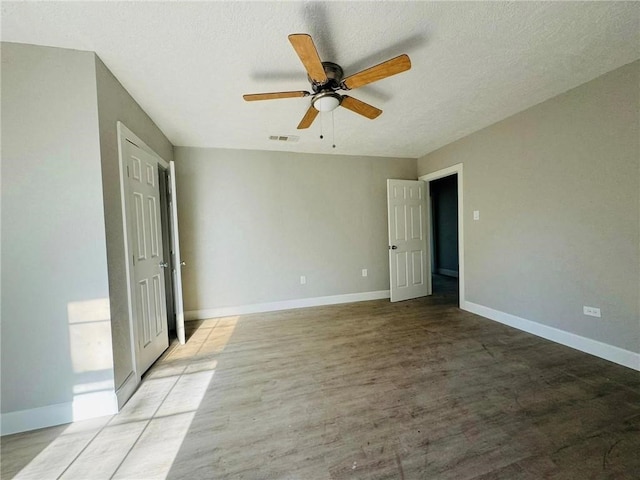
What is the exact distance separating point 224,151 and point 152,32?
2.22m

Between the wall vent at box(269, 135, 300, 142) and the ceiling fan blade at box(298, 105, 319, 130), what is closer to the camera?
the ceiling fan blade at box(298, 105, 319, 130)

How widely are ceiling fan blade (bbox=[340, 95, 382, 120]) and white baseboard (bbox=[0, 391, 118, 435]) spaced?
2.79 meters

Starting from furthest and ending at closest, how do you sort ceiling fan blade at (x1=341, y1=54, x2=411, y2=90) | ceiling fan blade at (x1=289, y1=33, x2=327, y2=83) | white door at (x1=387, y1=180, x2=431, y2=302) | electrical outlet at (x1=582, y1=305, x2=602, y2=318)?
white door at (x1=387, y1=180, x2=431, y2=302), electrical outlet at (x1=582, y1=305, x2=602, y2=318), ceiling fan blade at (x1=341, y1=54, x2=411, y2=90), ceiling fan blade at (x1=289, y1=33, x2=327, y2=83)

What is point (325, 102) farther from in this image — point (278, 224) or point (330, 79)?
point (278, 224)

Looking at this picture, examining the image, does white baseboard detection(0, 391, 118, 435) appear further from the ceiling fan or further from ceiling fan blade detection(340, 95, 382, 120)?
ceiling fan blade detection(340, 95, 382, 120)

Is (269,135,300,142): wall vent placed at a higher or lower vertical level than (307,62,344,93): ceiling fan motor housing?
higher

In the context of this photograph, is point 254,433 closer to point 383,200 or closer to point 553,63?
point 553,63

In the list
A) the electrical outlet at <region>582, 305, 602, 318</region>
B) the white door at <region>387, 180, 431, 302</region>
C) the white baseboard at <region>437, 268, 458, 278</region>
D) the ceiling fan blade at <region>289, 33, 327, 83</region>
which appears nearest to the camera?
the ceiling fan blade at <region>289, 33, 327, 83</region>

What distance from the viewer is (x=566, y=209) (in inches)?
98.3

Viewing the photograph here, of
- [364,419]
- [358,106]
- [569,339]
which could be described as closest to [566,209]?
[569,339]

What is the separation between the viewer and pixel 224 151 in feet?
12.3

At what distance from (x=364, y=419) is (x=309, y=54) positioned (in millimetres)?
2274

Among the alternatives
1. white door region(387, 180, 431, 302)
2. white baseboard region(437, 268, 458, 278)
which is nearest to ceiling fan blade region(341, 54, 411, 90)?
white door region(387, 180, 431, 302)

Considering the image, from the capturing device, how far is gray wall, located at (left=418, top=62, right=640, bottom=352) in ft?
6.90
